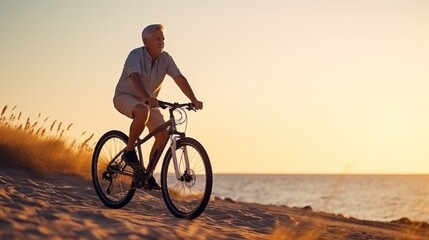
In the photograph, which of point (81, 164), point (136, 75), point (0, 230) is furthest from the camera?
point (81, 164)

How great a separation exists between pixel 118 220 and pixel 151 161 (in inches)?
48.3

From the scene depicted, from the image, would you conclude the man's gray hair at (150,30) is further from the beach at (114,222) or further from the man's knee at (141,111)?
the beach at (114,222)

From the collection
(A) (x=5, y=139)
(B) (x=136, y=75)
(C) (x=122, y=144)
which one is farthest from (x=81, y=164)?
(B) (x=136, y=75)

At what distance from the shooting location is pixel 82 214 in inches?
271

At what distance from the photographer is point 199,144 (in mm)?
7141

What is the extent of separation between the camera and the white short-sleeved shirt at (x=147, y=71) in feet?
25.8

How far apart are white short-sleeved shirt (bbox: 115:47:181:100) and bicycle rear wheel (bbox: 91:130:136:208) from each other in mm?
618

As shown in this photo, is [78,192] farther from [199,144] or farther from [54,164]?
[199,144]

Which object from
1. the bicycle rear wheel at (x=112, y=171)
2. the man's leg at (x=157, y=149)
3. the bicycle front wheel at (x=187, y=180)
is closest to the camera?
the bicycle front wheel at (x=187, y=180)

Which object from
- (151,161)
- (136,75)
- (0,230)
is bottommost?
(0,230)

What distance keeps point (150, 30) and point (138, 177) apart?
65.8 inches

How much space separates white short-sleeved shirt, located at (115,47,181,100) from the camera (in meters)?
7.86

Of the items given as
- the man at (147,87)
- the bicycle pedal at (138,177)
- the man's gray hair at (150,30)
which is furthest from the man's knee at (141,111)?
the man's gray hair at (150,30)

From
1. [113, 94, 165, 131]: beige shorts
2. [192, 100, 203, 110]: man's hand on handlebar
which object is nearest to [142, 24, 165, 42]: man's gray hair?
[113, 94, 165, 131]: beige shorts
